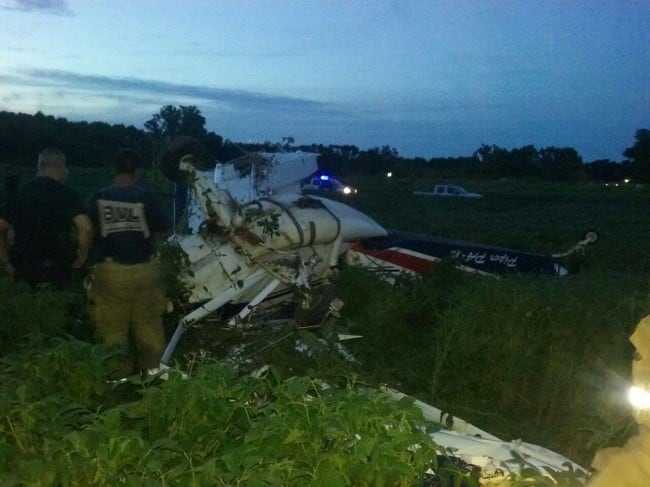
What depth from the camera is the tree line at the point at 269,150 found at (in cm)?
798

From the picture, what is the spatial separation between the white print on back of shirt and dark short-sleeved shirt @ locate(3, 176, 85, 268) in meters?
0.34

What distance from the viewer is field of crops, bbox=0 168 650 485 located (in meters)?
2.45

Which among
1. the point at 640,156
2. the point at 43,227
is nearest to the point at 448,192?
the point at 640,156

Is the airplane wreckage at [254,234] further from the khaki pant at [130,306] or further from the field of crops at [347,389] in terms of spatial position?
the field of crops at [347,389]

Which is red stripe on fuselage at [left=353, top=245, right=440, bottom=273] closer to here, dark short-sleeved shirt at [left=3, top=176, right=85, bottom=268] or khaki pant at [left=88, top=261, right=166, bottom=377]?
khaki pant at [left=88, top=261, right=166, bottom=377]

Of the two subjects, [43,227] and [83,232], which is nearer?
[83,232]

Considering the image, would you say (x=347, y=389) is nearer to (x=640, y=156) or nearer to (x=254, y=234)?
(x=254, y=234)

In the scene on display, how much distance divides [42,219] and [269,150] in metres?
2.01

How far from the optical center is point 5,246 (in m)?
6.31

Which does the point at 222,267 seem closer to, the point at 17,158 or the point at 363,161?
the point at 17,158

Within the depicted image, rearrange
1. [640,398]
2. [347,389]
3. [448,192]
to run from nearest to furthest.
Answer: [640,398] → [347,389] → [448,192]

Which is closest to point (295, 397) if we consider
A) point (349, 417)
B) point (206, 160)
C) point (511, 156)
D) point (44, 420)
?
point (349, 417)

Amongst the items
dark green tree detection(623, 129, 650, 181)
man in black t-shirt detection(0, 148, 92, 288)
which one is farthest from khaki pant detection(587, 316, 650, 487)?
dark green tree detection(623, 129, 650, 181)

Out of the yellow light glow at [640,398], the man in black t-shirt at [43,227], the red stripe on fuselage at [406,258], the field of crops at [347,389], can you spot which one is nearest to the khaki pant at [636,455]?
the yellow light glow at [640,398]
